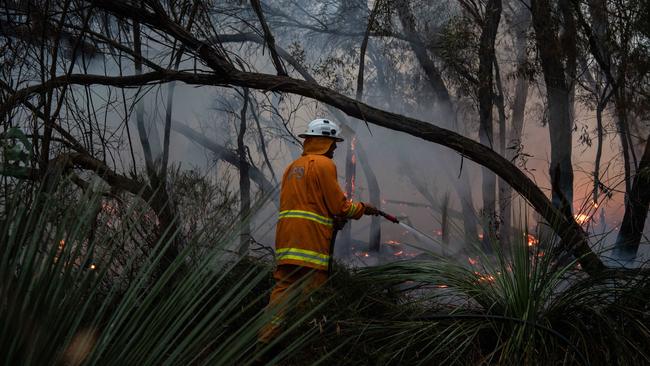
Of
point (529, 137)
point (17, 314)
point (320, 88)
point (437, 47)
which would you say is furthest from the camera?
point (529, 137)

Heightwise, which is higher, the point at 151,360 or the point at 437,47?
the point at 437,47

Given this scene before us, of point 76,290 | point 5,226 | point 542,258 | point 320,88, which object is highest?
point 320,88

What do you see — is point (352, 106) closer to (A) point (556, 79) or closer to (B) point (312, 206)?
(B) point (312, 206)

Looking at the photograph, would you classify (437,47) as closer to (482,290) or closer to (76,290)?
(482,290)

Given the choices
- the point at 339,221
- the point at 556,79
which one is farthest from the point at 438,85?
the point at 339,221

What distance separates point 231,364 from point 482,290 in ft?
8.58

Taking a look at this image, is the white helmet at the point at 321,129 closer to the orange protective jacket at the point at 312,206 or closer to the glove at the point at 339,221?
the orange protective jacket at the point at 312,206

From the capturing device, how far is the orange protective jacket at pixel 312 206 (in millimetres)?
4570

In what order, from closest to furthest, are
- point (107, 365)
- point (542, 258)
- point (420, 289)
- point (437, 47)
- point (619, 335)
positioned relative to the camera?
1. point (107, 365)
2. point (619, 335)
3. point (542, 258)
4. point (420, 289)
5. point (437, 47)

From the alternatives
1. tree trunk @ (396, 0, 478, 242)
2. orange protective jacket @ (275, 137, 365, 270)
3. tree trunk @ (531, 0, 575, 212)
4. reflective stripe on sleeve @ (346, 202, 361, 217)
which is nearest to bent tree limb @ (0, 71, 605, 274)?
orange protective jacket @ (275, 137, 365, 270)

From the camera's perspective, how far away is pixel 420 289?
4152 millimetres

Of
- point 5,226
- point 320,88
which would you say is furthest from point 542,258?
point 5,226

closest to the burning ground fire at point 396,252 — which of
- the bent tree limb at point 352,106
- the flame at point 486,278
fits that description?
the bent tree limb at point 352,106

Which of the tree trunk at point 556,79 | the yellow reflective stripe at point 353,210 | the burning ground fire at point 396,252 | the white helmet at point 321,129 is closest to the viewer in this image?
the yellow reflective stripe at point 353,210
